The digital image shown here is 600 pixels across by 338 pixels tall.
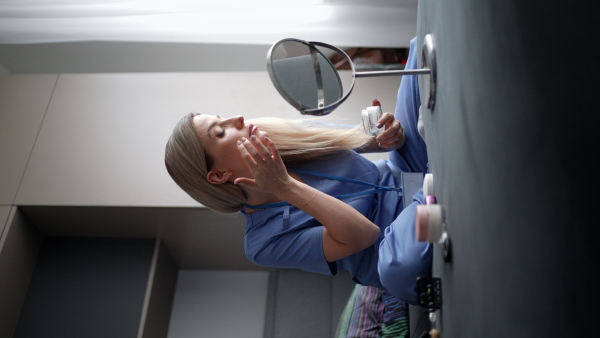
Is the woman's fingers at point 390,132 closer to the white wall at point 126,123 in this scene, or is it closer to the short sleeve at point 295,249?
the short sleeve at point 295,249

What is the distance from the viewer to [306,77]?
83 cm

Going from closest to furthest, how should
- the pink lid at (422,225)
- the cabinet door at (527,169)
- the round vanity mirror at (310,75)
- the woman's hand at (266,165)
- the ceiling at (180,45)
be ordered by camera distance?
1. the cabinet door at (527,169)
2. the pink lid at (422,225)
3. the round vanity mirror at (310,75)
4. the woman's hand at (266,165)
5. the ceiling at (180,45)

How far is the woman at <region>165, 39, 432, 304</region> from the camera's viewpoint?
3.54ft

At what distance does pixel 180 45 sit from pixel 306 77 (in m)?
1.28

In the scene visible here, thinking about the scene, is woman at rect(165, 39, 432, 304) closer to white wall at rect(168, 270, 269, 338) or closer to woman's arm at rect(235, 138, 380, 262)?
woman's arm at rect(235, 138, 380, 262)

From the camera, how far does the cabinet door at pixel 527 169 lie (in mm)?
383

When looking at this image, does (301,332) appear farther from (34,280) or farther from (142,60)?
(142,60)

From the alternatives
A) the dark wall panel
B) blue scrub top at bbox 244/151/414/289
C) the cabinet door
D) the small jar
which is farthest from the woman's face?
the dark wall panel

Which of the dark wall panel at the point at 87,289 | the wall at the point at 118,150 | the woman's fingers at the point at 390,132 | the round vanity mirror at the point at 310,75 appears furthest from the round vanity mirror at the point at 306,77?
the dark wall panel at the point at 87,289

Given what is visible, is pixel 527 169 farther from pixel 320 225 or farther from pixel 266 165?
pixel 320 225

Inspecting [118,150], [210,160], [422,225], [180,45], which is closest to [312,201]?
[210,160]

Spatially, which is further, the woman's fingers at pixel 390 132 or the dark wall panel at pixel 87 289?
the dark wall panel at pixel 87 289

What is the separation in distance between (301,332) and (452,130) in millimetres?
1139

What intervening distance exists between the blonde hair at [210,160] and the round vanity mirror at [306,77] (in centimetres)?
31
